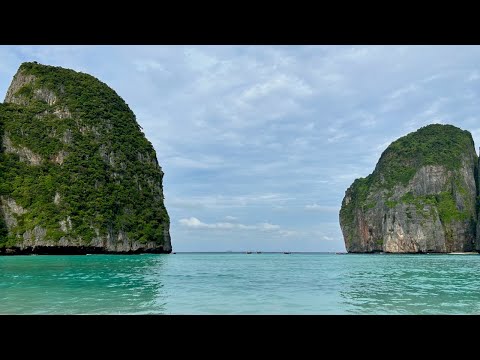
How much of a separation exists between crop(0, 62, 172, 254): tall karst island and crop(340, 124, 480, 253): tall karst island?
52.3 m

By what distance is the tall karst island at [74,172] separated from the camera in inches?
2267

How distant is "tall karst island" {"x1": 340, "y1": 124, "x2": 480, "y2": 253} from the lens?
87.5 meters

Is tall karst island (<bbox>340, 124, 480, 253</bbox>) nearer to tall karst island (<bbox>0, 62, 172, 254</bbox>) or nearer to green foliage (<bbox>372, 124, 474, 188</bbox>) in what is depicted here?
green foliage (<bbox>372, 124, 474, 188</bbox>)

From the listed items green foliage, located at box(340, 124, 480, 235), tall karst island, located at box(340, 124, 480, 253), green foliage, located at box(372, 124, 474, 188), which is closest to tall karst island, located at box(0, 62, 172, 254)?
tall karst island, located at box(340, 124, 480, 253)

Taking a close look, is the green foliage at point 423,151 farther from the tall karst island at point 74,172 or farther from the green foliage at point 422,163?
the tall karst island at point 74,172

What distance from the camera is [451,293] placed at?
13.2 meters

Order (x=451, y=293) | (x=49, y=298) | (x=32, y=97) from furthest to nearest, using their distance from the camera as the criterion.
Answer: (x=32, y=97) → (x=451, y=293) → (x=49, y=298)

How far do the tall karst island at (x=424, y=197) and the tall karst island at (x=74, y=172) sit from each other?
52.3 meters

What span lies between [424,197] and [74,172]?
7282 centimetres
